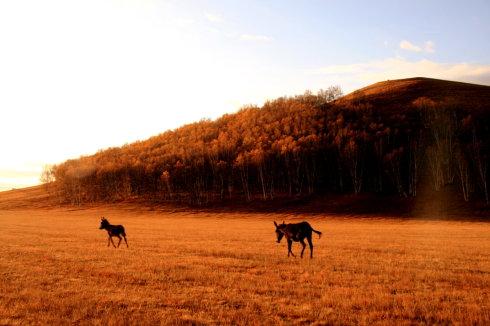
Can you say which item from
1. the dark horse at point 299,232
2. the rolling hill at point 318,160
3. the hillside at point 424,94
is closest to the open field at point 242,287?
the dark horse at point 299,232

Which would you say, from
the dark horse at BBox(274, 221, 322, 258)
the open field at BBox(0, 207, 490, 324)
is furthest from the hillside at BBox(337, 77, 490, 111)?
the open field at BBox(0, 207, 490, 324)

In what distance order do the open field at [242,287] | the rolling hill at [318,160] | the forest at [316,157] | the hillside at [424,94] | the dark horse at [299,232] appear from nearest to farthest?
the open field at [242,287] → the dark horse at [299,232] → the rolling hill at [318,160] → the forest at [316,157] → the hillside at [424,94]

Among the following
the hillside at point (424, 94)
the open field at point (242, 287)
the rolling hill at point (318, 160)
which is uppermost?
the hillside at point (424, 94)

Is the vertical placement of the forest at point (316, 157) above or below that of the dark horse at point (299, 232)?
above

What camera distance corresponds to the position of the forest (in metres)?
96.4

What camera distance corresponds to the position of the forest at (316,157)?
9638 centimetres

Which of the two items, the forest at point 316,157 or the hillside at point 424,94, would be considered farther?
the hillside at point 424,94

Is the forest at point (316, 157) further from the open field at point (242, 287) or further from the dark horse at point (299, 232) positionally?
the open field at point (242, 287)

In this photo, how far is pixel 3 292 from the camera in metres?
14.2

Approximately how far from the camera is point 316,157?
355ft

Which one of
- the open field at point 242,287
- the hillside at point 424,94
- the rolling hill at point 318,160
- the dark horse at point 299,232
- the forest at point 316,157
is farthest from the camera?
the hillside at point 424,94

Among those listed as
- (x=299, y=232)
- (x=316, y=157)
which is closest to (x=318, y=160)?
(x=316, y=157)

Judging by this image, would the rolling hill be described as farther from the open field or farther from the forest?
the open field

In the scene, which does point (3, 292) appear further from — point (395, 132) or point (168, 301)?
point (395, 132)
